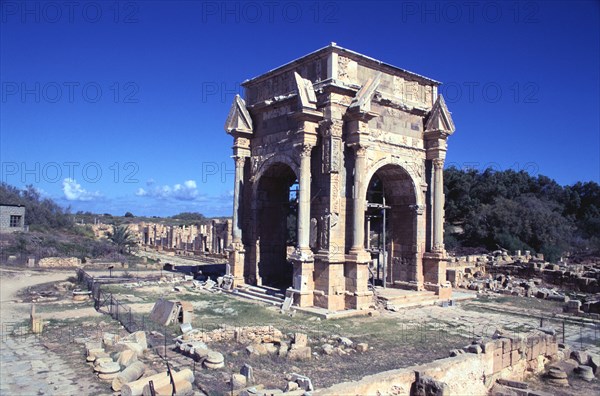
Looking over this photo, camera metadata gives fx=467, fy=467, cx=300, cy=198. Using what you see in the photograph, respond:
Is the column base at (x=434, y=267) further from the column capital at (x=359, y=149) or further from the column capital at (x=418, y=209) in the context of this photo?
the column capital at (x=359, y=149)

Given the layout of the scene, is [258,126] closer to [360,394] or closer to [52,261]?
[360,394]

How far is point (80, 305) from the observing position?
13.7 metres

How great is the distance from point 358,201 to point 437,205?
152 inches

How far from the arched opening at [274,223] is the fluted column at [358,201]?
12.9 ft

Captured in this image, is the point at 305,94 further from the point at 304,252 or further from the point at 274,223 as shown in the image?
the point at 274,223

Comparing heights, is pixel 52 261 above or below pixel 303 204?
below

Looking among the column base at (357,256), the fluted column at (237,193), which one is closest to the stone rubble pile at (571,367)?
the column base at (357,256)

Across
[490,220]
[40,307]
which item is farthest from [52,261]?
[490,220]

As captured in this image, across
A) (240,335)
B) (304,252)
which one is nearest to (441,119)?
(304,252)

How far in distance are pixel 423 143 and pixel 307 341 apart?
9.54 m

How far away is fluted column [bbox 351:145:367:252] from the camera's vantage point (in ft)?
45.8

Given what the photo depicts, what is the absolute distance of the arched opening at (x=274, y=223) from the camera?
17.8 meters

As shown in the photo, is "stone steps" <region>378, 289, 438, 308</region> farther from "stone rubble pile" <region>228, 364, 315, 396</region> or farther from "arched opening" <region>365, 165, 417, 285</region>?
"stone rubble pile" <region>228, 364, 315, 396</region>

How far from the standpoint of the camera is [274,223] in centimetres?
1834
